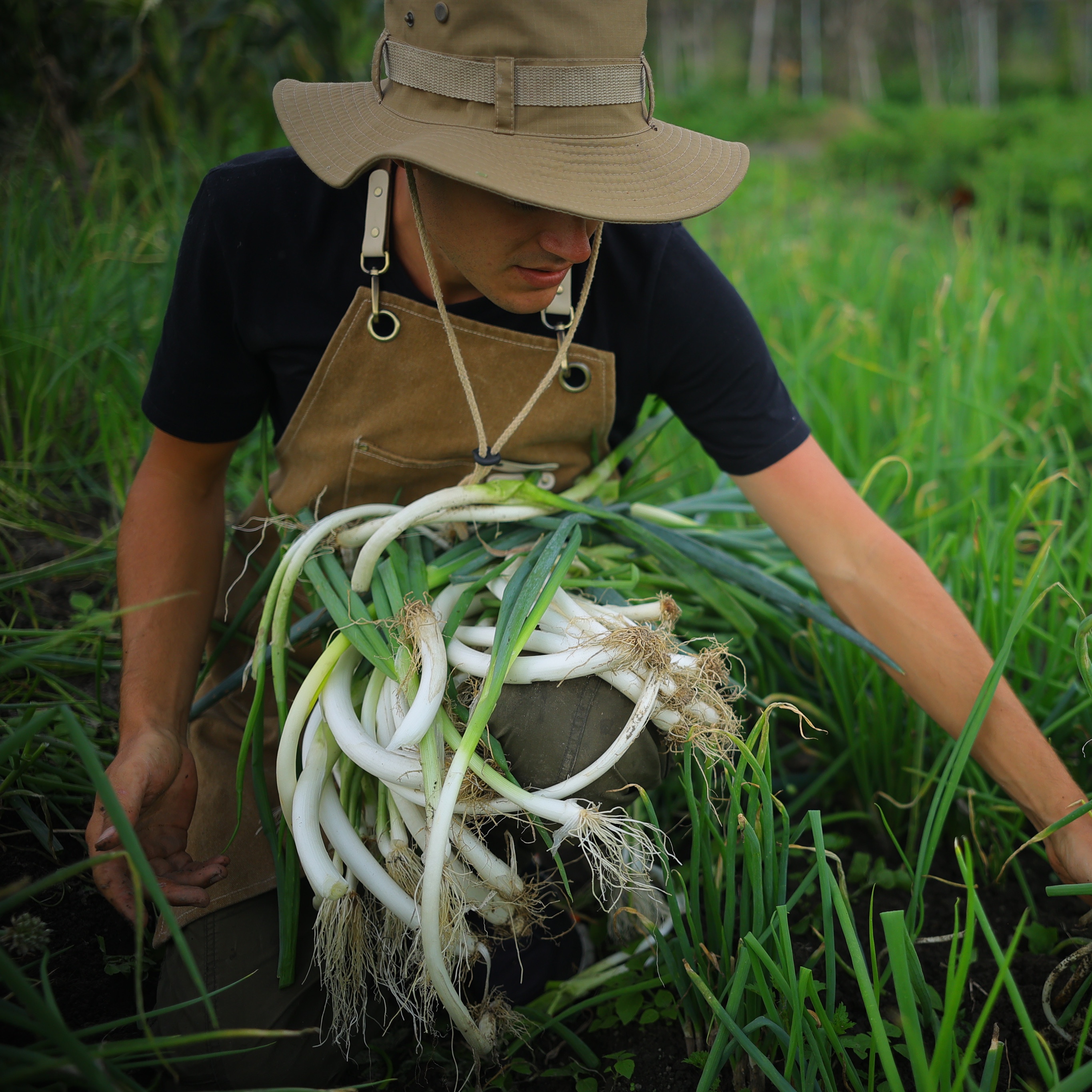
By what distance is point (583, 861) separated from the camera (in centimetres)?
130

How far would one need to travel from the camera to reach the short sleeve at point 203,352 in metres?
1.11

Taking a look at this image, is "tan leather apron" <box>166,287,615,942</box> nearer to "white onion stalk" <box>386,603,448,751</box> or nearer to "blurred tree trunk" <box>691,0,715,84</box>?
"white onion stalk" <box>386,603,448,751</box>

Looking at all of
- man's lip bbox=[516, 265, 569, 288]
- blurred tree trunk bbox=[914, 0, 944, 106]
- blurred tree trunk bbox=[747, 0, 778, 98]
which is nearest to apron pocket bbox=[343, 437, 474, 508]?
man's lip bbox=[516, 265, 569, 288]

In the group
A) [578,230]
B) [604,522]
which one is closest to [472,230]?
[578,230]

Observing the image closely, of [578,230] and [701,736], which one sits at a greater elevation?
[578,230]

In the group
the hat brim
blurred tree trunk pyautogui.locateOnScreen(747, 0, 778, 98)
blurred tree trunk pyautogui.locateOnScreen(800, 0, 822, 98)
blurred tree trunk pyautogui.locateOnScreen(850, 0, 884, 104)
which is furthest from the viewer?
blurred tree trunk pyautogui.locateOnScreen(800, 0, 822, 98)

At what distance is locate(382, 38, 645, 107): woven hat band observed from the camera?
865mm

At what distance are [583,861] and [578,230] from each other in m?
0.93

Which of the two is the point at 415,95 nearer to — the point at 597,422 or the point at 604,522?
the point at 597,422

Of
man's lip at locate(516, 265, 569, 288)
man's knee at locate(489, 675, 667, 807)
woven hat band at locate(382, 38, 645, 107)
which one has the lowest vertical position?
man's knee at locate(489, 675, 667, 807)

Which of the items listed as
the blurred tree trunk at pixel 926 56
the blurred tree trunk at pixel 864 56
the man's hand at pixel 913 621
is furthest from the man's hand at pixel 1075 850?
the blurred tree trunk at pixel 926 56

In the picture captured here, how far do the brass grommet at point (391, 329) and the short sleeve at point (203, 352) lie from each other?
188 mm

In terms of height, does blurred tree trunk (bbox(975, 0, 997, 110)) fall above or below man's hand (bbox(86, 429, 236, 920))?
above

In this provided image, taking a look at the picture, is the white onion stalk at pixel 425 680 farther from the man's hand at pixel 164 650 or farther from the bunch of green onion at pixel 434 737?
the man's hand at pixel 164 650
